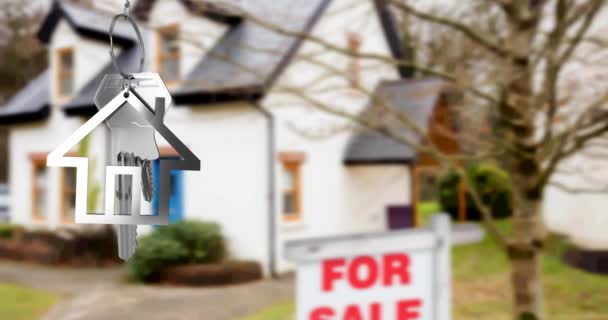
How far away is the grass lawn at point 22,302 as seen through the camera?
849 cm

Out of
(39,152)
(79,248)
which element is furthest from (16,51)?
(79,248)

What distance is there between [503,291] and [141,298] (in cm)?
609

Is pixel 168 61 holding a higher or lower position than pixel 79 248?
higher

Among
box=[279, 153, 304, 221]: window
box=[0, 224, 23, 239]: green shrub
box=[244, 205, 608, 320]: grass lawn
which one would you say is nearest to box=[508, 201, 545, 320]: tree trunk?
box=[244, 205, 608, 320]: grass lawn

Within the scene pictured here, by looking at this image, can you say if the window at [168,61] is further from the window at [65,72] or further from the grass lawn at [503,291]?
the grass lawn at [503,291]

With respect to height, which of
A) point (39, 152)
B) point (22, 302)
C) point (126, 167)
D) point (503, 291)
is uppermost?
point (39, 152)

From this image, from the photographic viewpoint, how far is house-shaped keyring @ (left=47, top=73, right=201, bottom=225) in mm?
869

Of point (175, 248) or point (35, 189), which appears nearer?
point (175, 248)

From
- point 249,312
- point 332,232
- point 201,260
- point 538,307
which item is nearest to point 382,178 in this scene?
point 332,232

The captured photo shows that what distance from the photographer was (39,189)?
A: 14.7 m

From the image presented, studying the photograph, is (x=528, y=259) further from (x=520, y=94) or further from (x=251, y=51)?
(x=251, y=51)

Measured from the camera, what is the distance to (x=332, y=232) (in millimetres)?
13078

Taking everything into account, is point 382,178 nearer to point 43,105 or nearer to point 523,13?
point 43,105

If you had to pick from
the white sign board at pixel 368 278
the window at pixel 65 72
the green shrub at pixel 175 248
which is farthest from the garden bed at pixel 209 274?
the white sign board at pixel 368 278
